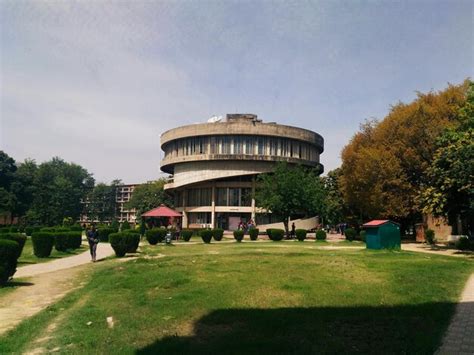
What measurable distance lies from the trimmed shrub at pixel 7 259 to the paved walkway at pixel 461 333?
1190cm

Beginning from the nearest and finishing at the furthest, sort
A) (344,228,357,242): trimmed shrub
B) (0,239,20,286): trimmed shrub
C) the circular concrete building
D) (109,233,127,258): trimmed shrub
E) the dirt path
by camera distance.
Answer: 1. the dirt path
2. (0,239,20,286): trimmed shrub
3. (109,233,127,258): trimmed shrub
4. (344,228,357,242): trimmed shrub
5. the circular concrete building

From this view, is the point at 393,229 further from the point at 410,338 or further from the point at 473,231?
the point at 410,338

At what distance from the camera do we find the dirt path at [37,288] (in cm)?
905

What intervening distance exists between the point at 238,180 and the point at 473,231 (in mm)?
35614

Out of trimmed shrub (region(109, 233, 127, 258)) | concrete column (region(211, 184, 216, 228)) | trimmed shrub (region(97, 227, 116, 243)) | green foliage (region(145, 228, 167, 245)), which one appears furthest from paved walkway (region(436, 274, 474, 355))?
concrete column (region(211, 184, 216, 228))

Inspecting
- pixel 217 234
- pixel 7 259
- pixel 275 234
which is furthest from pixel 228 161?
pixel 7 259

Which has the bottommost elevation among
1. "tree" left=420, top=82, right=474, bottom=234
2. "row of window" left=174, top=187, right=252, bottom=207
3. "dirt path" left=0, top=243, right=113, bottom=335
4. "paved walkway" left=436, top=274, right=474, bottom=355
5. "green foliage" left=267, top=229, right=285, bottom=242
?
"dirt path" left=0, top=243, right=113, bottom=335

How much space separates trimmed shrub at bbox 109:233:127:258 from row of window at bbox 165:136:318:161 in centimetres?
4136

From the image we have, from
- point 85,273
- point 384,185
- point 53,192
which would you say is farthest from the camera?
point 53,192

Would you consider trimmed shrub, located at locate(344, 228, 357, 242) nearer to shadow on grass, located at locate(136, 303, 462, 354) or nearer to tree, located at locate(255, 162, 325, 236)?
tree, located at locate(255, 162, 325, 236)

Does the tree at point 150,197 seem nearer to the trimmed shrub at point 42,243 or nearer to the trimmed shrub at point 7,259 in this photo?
the trimmed shrub at point 42,243

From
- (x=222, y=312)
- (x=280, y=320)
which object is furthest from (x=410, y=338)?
(x=222, y=312)

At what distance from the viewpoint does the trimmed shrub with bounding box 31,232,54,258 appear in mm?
22188

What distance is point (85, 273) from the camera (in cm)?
1614
